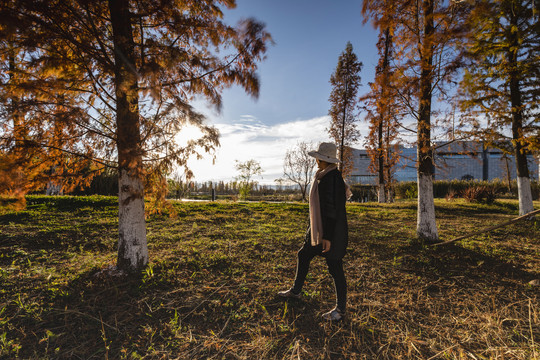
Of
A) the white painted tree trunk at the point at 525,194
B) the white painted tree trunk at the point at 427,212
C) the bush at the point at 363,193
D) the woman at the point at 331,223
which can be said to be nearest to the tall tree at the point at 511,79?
the white painted tree trunk at the point at 525,194

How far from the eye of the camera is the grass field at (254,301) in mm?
2236

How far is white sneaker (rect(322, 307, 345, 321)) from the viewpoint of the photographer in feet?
8.66

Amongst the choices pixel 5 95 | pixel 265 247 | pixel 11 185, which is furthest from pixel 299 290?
pixel 5 95

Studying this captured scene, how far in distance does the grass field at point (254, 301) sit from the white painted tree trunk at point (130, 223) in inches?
11.5

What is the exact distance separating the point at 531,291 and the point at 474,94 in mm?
7858

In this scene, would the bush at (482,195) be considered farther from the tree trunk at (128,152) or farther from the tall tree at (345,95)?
the tree trunk at (128,152)

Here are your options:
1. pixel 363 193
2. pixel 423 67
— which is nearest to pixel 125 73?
pixel 423 67

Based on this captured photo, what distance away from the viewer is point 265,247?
5.21 m

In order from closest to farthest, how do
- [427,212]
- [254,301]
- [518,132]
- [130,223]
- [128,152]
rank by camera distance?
[254,301]
[128,152]
[130,223]
[427,212]
[518,132]

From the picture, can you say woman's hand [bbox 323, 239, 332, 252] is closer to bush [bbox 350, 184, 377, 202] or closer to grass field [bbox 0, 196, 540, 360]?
grass field [bbox 0, 196, 540, 360]

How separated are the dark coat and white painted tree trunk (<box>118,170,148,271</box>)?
2709mm

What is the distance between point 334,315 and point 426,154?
4922 millimetres

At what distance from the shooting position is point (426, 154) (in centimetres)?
579

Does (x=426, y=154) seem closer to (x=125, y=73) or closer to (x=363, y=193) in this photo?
(x=125, y=73)
